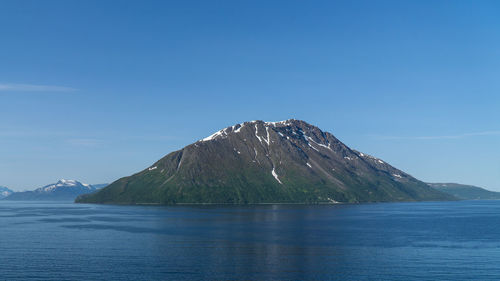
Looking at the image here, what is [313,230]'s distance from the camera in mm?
A: 180875

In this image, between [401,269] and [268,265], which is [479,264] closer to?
[401,269]

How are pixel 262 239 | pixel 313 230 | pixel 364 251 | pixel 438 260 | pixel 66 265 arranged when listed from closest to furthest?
pixel 66 265 → pixel 438 260 → pixel 364 251 → pixel 262 239 → pixel 313 230

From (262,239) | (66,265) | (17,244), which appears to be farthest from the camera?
(262,239)

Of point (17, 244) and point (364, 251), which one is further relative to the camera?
point (17, 244)

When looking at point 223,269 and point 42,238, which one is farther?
point 42,238

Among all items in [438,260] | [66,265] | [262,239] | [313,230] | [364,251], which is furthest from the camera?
[313,230]

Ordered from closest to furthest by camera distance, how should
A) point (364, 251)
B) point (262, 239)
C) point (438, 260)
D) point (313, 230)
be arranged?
point (438, 260) < point (364, 251) < point (262, 239) < point (313, 230)

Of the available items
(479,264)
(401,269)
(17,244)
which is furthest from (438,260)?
(17,244)

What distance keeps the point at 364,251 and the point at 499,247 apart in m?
46.0

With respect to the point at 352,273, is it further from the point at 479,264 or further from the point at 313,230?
the point at 313,230

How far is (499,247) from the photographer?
132m

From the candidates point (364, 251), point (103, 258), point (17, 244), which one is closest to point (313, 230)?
point (364, 251)

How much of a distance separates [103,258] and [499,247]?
121m

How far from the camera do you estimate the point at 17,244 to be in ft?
446
